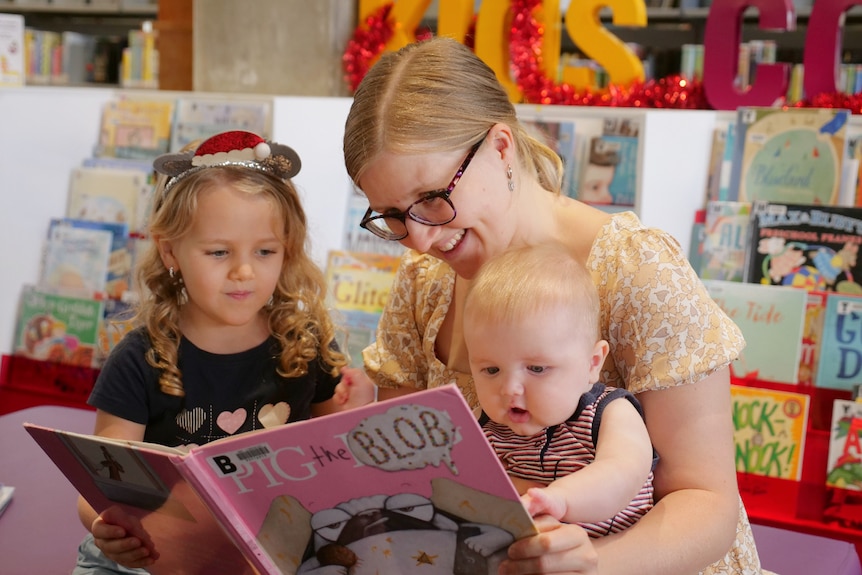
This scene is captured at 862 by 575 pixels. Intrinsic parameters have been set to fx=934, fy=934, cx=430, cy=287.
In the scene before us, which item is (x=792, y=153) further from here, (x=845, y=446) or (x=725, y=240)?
(x=845, y=446)

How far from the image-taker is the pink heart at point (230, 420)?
1799 millimetres

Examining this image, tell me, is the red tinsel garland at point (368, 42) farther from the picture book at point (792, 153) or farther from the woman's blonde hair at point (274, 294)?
the woman's blonde hair at point (274, 294)

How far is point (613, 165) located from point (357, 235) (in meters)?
0.92

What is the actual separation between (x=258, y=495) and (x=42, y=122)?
10.00 feet

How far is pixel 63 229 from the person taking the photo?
368cm

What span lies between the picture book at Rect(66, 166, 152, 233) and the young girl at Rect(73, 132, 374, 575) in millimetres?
1777

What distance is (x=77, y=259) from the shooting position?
365 cm

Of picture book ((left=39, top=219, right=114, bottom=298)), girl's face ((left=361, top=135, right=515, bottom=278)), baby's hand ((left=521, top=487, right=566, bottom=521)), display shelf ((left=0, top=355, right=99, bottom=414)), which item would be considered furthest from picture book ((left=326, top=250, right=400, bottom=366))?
baby's hand ((left=521, top=487, right=566, bottom=521))

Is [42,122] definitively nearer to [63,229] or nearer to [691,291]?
[63,229]

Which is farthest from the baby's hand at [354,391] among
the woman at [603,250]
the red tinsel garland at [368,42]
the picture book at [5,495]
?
the red tinsel garland at [368,42]

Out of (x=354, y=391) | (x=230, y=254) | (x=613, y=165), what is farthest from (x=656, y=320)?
(x=613, y=165)

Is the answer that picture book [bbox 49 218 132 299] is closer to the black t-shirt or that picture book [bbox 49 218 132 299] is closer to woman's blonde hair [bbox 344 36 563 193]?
the black t-shirt

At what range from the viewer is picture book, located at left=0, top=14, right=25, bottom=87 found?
149 inches

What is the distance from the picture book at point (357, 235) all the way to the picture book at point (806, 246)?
1.19 metres
